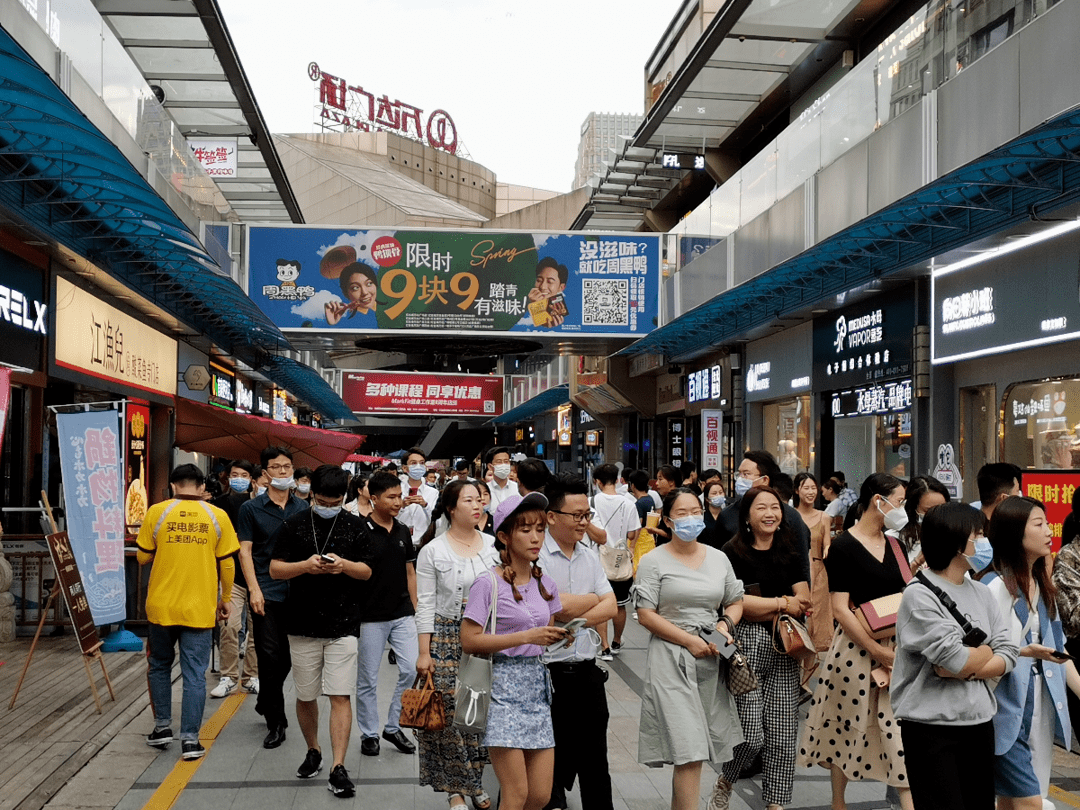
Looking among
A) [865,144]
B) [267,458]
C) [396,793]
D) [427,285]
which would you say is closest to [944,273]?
[865,144]

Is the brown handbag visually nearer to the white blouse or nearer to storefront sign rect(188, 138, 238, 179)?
the white blouse

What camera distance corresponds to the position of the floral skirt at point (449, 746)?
18.1 feet

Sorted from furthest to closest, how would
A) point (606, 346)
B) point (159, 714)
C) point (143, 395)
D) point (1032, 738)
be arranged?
point (606, 346), point (143, 395), point (159, 714), point (1032, 738)

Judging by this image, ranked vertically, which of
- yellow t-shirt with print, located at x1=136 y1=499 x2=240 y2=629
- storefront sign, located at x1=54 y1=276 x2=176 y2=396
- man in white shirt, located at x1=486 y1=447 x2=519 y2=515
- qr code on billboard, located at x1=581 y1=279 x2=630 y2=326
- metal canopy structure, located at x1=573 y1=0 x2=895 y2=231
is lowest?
yellow t-shirt with print, located at x1=136 y1=499 x2=240 y2=629

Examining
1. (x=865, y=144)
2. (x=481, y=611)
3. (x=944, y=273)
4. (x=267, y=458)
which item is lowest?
(x=481, y=611)

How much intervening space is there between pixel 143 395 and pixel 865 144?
10503 millimetres

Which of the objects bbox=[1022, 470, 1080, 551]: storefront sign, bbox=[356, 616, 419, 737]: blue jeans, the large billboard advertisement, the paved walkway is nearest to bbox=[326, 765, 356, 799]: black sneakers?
the paved walkway

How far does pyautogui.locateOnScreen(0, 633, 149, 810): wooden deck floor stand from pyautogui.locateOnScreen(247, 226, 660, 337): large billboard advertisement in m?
10.6

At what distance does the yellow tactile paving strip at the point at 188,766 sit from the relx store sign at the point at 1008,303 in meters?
7.32

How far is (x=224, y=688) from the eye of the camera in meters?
8.57

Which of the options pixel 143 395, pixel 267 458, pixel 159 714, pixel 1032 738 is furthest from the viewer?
pixel 143 395

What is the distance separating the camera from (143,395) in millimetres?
16422

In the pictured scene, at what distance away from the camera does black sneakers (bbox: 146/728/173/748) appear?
22.4ft

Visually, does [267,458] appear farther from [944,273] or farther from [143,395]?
[143,395]
